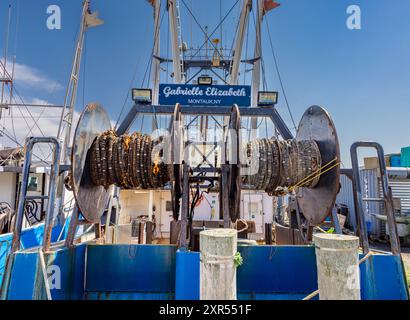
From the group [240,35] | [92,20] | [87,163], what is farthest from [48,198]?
[92,20]

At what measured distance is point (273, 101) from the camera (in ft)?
18.5

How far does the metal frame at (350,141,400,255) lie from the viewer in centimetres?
356

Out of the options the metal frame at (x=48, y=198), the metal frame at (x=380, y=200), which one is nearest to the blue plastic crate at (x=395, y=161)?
the metal frame at (x=380, y=200)

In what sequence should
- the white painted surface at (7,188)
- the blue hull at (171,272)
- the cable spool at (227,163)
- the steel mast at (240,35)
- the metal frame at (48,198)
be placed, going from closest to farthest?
1. the blue hull at (171,272)
2. the metal frame at (48,198)
3. the cable spool at (227,163)
4. the steel mast at (240,35)
5. the white painted surface at (7,188)

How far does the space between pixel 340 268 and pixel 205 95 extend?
14.5 feet

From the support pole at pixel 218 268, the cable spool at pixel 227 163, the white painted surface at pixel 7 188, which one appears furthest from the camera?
the white painted surface at pixel 7 188

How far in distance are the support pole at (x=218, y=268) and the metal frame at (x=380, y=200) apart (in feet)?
7.92

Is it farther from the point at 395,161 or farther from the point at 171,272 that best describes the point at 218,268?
the point at 395,161

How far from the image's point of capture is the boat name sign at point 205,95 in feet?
19.0

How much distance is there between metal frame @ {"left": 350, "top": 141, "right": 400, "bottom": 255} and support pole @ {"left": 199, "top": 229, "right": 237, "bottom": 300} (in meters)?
2.42

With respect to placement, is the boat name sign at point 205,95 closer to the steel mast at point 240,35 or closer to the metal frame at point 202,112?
the metal frame at point 202,112
